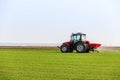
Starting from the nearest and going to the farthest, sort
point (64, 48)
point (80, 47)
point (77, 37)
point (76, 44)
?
point (80, 47)
point (76, 44)
point (77, 37)
point (64, 48)

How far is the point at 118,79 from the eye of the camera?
13.7 meters

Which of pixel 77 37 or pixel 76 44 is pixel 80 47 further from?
pixel 77 37

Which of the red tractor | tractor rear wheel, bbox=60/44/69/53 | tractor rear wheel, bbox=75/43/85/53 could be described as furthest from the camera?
tractor rear wheel, bbox=60/44/69/53

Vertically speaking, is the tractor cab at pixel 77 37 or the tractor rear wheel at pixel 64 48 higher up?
the tractor cab at pixel 77 37

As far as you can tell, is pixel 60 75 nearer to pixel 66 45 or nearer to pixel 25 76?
pixel 25 76

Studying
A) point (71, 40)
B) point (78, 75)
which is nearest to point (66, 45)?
point (71, 40)

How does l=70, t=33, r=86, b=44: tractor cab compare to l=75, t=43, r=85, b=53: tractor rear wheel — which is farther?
l=70, t=33, r=86, b=44: tractor cab

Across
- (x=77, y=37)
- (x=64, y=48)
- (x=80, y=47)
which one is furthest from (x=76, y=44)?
(x=64, y=48)

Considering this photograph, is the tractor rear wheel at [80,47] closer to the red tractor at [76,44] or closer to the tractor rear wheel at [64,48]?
the red tractor at [76,44]

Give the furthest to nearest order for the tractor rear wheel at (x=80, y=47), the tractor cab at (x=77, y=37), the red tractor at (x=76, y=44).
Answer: the tractor cab at (x=77, y=37), the red tractor at (x=76, y=44), the tractor rear wheel at (x=80, y=47)

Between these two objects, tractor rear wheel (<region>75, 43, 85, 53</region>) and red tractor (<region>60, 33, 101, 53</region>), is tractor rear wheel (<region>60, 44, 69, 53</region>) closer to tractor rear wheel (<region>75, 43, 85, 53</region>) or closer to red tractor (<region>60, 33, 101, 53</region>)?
red tractor (<region>60, 33, 101, 53</region>)

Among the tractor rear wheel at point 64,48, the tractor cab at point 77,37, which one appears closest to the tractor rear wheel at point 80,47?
the tractor cab at point 77,37

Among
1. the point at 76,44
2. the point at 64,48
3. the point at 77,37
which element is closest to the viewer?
the point at 76,44

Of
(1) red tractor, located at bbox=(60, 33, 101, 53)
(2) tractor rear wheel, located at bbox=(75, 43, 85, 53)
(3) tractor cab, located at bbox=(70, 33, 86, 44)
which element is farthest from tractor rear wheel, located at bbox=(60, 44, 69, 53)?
(2) tractor rear wheel, located at bbox=(75, 43, 85, 53)
